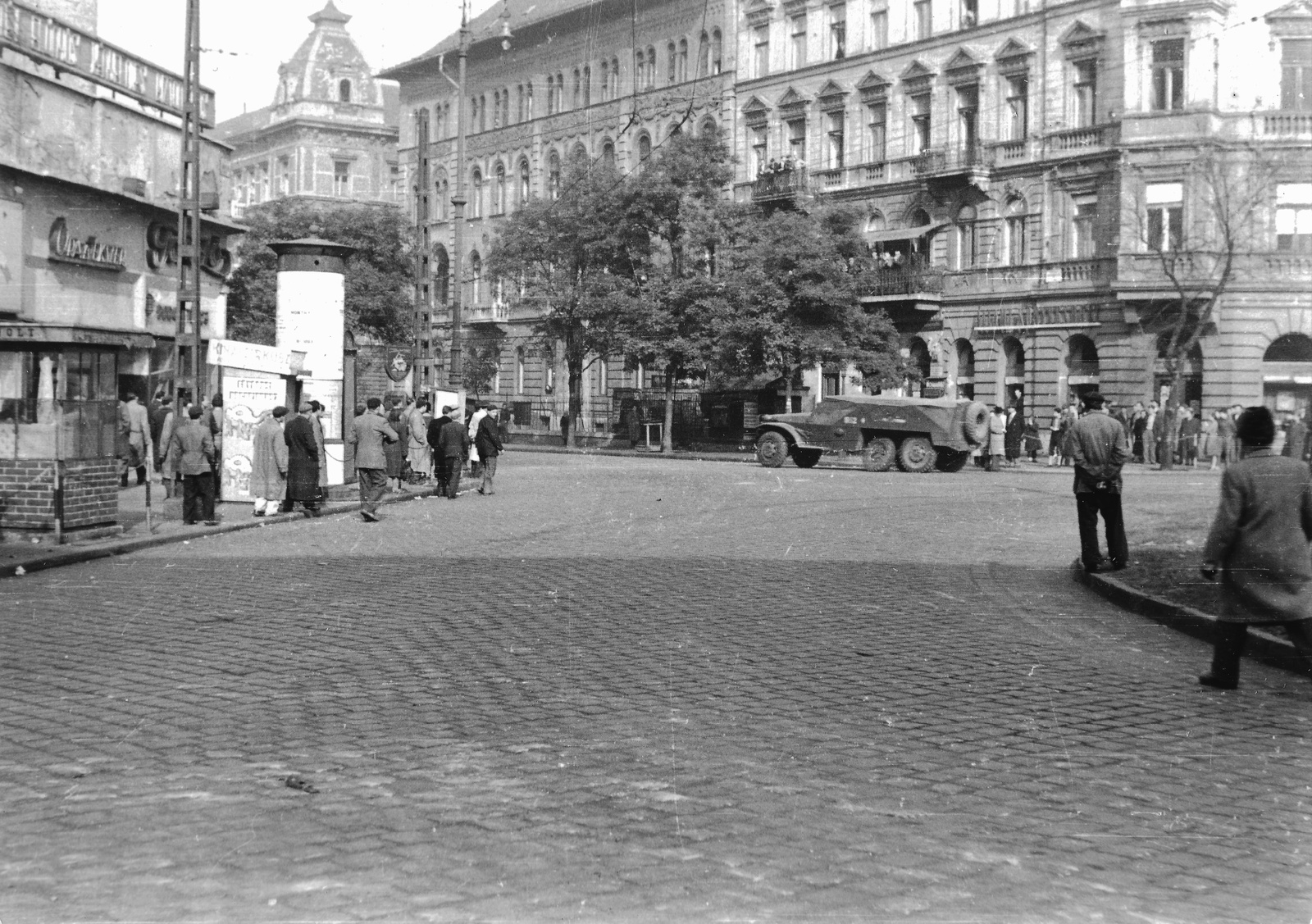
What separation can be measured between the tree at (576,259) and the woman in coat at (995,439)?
16519 mm

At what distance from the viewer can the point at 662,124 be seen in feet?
209

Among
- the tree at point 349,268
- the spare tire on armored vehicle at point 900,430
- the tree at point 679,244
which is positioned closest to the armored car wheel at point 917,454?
the spare tire on armored vehicle at point 900,430

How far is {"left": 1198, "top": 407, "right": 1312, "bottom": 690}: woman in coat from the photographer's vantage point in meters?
8.62

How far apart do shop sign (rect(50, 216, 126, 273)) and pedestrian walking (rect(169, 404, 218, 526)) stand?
502 inches

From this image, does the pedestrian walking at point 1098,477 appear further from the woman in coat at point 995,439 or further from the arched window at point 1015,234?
the arched window at point 1015,234

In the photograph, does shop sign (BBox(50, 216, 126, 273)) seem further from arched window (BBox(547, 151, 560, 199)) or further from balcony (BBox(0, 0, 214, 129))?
arched window (BBox(547, 151, 560, 199))

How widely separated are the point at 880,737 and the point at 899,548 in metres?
10.5

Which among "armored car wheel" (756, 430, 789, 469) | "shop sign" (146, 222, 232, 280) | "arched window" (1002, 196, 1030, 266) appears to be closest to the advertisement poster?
"shop sign" (146, 222, 232, 280)

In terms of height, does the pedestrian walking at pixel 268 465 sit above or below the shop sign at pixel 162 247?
below

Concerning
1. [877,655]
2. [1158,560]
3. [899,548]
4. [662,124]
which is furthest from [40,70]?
[662,124]

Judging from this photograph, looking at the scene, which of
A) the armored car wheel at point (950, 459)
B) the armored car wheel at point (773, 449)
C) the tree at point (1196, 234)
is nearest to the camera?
the armored car wheel at point (950, 459)

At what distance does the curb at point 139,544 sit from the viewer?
15.6 metres

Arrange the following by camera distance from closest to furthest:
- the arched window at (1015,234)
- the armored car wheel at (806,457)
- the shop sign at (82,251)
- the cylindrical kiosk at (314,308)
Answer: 1. the cylindrical kiosk at (314,308)
2. the shop sign at (82,251)
3. the armored car wheel at (806,457)
4. the arched window at (1015,234)

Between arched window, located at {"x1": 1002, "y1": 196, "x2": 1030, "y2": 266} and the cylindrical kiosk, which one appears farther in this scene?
arched window, located at {"x1": 1002, "y1": 196, "x2": 1030, "y2": 266}
